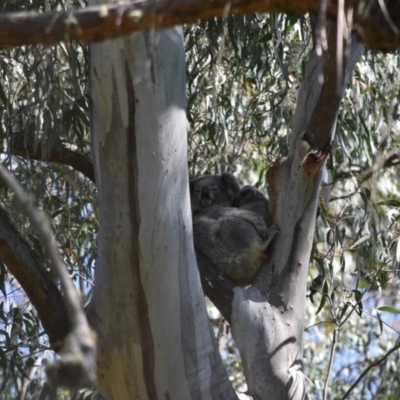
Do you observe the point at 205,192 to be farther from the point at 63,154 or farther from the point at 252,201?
the point at 63,154

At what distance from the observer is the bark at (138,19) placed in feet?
5.69

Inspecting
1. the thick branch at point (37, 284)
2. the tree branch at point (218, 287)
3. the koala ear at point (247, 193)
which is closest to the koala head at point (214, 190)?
the koala ear at point (247, 193)

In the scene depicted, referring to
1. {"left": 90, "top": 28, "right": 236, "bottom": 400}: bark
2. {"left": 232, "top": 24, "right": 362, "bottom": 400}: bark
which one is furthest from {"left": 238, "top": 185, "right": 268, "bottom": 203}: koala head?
{"left": 90, "top": 28, "right": 236, "bottom": 400}: bark

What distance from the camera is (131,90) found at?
11.5 feet

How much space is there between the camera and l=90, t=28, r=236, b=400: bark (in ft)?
11.4

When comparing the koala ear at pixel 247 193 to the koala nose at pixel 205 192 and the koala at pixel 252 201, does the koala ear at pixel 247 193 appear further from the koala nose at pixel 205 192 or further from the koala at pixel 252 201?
the koala nose at pixel 205 192

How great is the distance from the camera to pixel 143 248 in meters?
3.47

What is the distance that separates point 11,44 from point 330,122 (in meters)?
2.07

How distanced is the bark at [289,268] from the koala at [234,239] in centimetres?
13

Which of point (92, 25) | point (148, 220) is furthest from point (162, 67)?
point (92, 25)

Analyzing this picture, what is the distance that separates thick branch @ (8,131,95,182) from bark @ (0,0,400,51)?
8.29ft

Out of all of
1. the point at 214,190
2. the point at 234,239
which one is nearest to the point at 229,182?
the point at 214,190

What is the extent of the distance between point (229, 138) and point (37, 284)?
3654 millimetres

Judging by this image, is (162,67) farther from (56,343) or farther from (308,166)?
(56,343)
